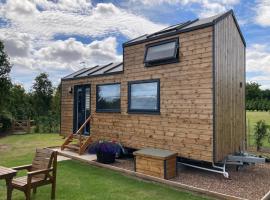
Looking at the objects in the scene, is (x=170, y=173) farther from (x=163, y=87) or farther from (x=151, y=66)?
(x=151, y=66)

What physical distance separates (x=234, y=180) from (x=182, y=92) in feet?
9.13

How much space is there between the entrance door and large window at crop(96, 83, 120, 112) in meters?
0.98

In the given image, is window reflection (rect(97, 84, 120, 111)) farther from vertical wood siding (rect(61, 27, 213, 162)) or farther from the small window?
the small window

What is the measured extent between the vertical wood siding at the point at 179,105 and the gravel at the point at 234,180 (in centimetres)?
59

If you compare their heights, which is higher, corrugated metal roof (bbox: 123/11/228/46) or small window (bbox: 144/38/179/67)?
corrugated metal roof (bbox: 123/11/228/46)

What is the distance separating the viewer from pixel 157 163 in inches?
281

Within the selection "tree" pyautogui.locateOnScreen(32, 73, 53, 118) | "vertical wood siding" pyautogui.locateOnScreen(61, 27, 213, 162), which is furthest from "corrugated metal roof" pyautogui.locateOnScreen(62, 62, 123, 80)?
"tree" pyautogui.locateOnScreen(32, 73, 53, 118)

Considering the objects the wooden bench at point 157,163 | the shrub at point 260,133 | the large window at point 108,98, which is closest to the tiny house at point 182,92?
the large window at point 108,98

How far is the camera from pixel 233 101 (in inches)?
331

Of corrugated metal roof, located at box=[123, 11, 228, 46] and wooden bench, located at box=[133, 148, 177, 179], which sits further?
corrugated metal roof, located at box=[123, 11, 228, 46]

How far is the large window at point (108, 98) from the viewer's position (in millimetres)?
10039

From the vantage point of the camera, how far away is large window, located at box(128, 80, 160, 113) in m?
8.54

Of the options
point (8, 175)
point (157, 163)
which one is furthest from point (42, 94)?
point (8, 175)

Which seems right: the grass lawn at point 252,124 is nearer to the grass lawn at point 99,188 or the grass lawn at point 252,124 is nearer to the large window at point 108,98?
the large window at point 108,98
